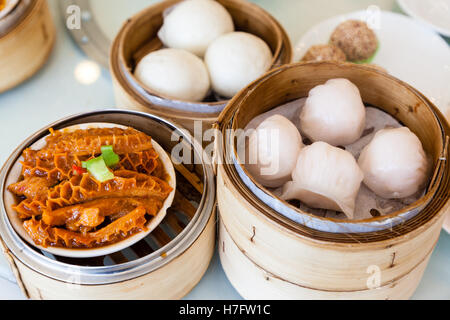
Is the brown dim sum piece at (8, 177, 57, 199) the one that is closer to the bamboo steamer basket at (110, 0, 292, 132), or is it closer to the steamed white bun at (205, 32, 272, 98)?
the bamboo steamer basket at (110, 0, 292, 132)

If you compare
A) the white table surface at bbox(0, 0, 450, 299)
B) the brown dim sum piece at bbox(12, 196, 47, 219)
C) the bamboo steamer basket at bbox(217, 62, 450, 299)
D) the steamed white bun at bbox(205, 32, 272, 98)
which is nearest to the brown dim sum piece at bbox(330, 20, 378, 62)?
the white table surface at bbox(0, 0, 450, 299)

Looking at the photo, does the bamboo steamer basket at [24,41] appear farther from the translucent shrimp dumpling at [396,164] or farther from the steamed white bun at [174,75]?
the translucent shrimp dumpling at [396,164]

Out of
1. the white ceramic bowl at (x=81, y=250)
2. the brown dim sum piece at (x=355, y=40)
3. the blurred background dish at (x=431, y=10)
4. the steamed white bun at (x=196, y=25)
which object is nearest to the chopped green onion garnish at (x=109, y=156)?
the white ceramic bowl at (x=81, y=250)

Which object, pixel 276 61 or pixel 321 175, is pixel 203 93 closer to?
pixel 276 61

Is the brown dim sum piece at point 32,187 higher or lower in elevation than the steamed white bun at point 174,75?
lower
